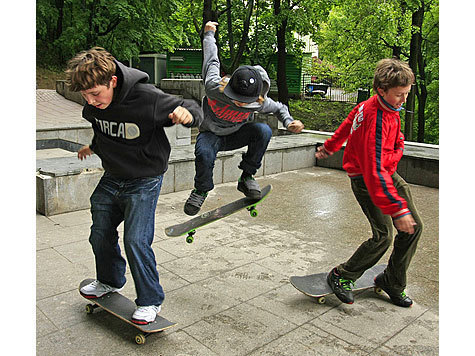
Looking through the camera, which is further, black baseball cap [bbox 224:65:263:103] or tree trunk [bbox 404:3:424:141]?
tree trunk [bbox 404:3:424:141]

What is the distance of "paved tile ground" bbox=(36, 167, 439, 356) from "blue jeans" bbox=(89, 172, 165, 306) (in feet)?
1.55

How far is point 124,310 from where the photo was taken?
3748 millimetres

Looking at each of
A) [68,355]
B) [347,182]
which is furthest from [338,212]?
[68,355]

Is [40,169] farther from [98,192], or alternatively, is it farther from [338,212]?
[338,212]

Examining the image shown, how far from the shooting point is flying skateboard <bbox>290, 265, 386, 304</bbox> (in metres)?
4.33

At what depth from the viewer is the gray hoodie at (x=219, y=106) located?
3.89 m

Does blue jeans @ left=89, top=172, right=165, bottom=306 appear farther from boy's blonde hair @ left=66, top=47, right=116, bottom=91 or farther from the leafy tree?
the leafy tree

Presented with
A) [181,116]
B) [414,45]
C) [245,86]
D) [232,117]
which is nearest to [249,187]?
[232,117]

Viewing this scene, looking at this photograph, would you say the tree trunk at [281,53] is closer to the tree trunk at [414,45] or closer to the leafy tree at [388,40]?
the leafy tree at [388,40]

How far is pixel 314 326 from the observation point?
155 inches

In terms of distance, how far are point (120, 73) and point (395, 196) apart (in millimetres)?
2190

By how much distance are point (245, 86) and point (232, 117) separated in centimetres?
40

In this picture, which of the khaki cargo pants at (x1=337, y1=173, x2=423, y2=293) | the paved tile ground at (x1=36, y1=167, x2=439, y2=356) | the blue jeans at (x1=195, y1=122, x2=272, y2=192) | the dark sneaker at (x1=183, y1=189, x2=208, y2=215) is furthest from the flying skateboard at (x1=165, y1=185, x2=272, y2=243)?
the khaki cargo pants at (x1=337, y1=173, x2=423, y2=293)

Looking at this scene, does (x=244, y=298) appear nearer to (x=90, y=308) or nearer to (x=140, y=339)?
(x=140, y=339)
